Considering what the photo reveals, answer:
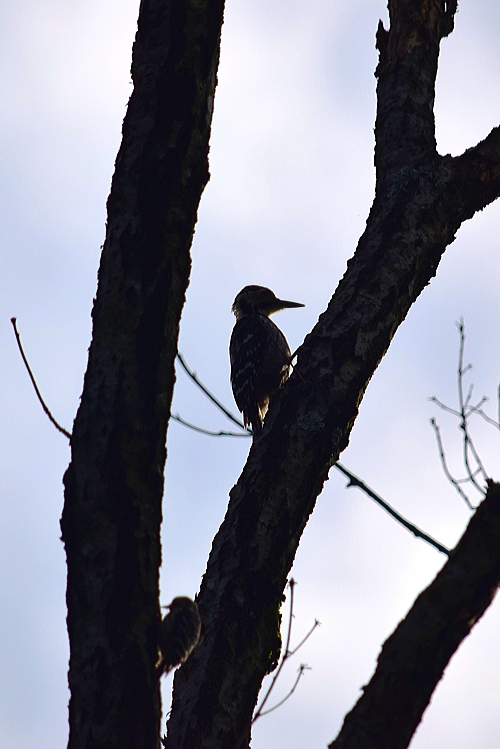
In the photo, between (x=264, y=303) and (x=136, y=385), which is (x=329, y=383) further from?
(x=264, y=303)

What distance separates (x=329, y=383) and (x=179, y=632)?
4.44ft

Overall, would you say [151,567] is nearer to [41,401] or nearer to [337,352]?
[41,401]

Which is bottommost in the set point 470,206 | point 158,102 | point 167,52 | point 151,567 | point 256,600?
point 151,567

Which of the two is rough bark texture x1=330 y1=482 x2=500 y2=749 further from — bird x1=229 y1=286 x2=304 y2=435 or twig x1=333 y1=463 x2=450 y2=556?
bird x1=229 y1=286 x2=304 y2=435

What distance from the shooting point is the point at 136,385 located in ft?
7.12

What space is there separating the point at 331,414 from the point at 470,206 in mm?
1526

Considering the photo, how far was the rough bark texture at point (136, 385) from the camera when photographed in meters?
1.99

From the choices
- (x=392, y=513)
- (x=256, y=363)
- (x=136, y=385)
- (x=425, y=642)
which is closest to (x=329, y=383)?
(x=392, y=513)

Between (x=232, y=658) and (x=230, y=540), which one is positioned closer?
(x=232, y=658)

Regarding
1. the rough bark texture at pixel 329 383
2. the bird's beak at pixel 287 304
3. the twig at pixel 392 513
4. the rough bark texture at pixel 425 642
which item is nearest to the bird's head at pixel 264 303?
the bird's beak at pixel 287 304

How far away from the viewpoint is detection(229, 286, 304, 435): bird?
821cm

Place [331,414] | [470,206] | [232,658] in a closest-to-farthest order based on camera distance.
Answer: [232,658]
[331,414]
[470,206]

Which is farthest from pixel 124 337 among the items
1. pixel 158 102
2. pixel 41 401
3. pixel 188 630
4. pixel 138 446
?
pixel 188 630

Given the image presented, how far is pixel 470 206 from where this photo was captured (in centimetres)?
419
